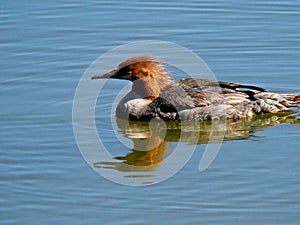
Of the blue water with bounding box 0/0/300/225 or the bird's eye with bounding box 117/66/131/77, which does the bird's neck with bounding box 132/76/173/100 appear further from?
the blue water with bounding box 0/0/300/225

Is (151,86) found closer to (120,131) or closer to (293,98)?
(120,131)

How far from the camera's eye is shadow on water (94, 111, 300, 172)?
35.1 feet

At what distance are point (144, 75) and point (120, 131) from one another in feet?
3.46

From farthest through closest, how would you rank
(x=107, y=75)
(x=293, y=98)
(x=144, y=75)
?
(x=144, y=75), (x=107, y=75), (x=293, y=98)

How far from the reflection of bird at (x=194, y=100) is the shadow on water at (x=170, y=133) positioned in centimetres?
10

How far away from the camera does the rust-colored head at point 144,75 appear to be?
40.2 ft

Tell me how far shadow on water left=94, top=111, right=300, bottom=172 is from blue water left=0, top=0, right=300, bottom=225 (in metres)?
0.11

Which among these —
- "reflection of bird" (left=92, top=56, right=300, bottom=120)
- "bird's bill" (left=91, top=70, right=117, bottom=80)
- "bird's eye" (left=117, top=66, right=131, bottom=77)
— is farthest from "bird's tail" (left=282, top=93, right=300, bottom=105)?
"bird's bill" (left=91, top=70, right=117, bottom=80)

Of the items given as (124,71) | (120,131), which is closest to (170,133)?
(120,131)

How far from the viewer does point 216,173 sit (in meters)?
9.92

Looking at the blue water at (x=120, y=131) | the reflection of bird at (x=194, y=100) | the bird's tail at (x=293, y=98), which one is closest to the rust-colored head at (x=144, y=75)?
the reflection of bird at (x=194, y=100)

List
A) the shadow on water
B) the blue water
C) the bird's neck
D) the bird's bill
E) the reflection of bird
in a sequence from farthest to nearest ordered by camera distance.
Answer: the bird's neck → the bird's bill → the reflection of bird → the shadow on water → the blue water

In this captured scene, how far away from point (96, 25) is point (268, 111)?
13.0 feet

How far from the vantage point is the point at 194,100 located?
12031mm
